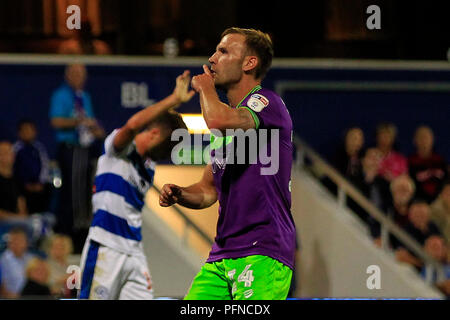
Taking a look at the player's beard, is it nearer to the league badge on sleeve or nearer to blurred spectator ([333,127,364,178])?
the league badge on sleeve

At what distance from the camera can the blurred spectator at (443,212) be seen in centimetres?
862

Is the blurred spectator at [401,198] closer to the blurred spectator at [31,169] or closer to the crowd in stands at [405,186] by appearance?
the crowd in stands at [405,186]

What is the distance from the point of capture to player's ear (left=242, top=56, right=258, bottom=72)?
14.8 feet

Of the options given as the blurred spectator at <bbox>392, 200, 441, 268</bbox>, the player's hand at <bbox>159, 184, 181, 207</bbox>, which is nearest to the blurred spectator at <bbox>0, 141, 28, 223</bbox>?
the blurred spectator at <bbox>392, 200, 441, 268</bbox>

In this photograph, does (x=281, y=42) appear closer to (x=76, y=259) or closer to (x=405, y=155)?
(x=405, y=155)

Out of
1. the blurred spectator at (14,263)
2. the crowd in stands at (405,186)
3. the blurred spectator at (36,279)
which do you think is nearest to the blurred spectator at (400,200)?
the crowd in stands at (405,186)

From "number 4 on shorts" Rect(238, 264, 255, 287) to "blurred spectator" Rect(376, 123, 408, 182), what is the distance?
484cm

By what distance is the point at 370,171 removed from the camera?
8.95 meters

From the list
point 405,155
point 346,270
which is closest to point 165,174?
point 346,270

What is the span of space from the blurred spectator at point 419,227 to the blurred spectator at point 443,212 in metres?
0.04

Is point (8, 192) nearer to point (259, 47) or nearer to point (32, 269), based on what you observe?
point (32, 269)

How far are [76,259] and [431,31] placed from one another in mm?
4276

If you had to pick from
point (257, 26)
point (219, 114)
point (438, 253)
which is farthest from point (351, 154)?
point (219, 114)
